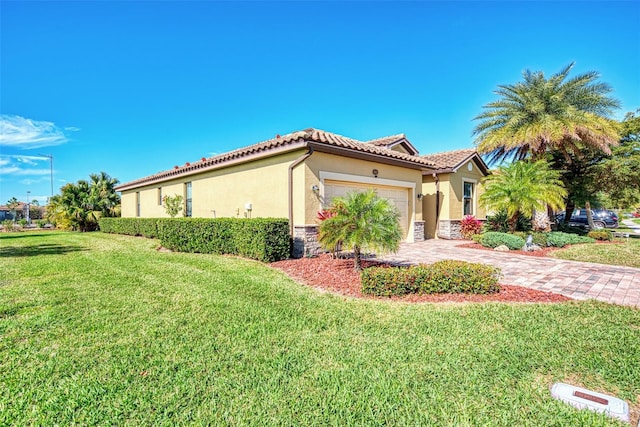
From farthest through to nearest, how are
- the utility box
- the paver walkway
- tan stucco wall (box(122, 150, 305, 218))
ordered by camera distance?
tan stucco wall (box(122, 150, 305, 218)), the paver walkway, the utility box

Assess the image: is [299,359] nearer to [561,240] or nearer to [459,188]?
[561,240]

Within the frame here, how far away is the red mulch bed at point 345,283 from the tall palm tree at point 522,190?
8.41 metres

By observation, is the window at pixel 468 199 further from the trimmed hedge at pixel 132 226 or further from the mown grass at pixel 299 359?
the trimmed hedge at pixel 132 226

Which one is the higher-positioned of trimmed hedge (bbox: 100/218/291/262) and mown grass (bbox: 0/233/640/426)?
trimmed hedge (bbox: 100/218/291/262)

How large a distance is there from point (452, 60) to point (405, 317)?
573 inches

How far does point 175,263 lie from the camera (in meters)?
9.39

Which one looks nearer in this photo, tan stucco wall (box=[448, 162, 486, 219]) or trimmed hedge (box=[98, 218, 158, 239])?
tan stucco wall (box=[448, 162, 486, 219])

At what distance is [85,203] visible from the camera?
25.7 metres

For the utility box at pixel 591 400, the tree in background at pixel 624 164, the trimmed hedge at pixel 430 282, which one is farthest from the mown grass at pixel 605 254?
the utility box at pixel 591 400

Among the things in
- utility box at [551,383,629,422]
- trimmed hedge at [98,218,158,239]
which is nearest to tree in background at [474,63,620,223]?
utility box at [551,383,629,422]

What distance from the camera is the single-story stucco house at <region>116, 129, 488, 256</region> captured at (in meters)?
10.4

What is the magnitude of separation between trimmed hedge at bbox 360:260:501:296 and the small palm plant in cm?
100

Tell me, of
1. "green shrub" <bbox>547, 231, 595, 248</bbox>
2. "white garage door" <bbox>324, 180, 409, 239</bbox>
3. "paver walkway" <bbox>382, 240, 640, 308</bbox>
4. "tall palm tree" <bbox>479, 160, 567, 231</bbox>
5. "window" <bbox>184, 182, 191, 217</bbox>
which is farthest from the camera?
"window" <bbox>184, 182, 191, 217</bbox>

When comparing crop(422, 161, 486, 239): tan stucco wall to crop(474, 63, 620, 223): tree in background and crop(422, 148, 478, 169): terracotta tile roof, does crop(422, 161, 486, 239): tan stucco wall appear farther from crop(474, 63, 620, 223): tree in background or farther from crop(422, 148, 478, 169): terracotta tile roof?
crop(474, 63, 620, 223): tree in background
